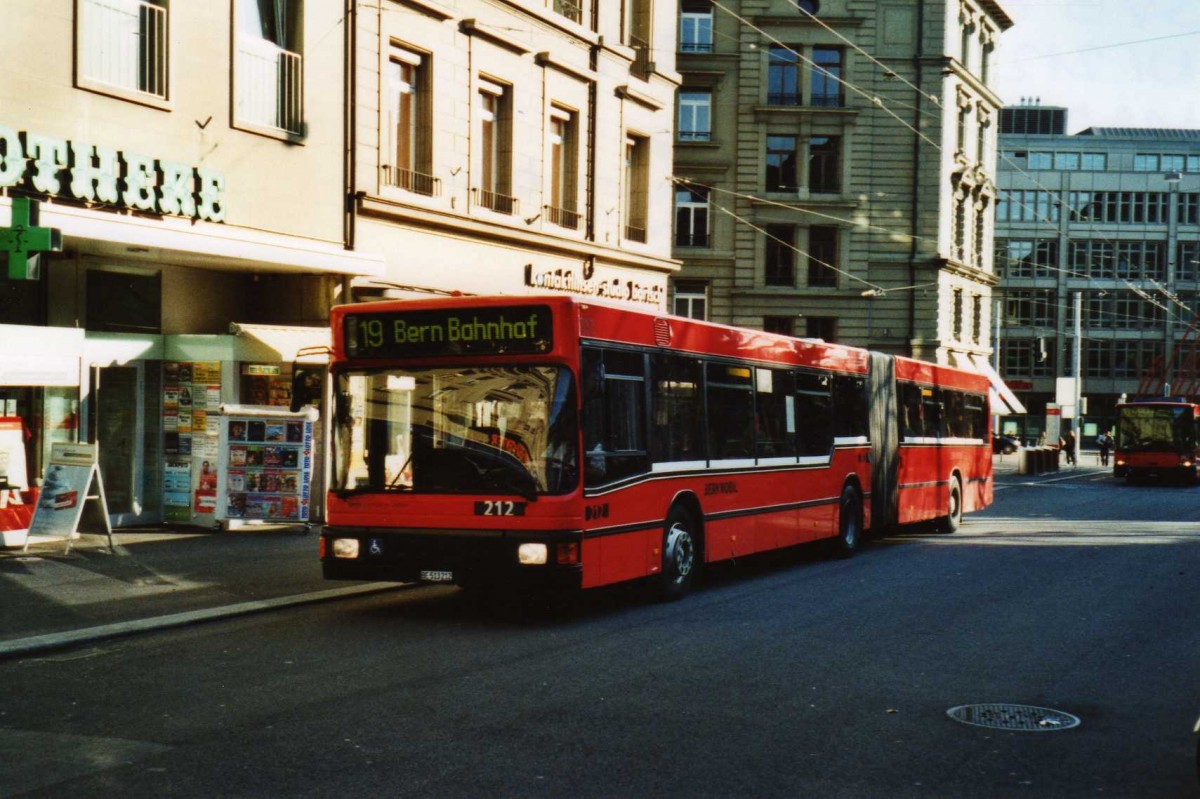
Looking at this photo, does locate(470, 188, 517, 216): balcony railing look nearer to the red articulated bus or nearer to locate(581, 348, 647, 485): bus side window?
the red articulated bus

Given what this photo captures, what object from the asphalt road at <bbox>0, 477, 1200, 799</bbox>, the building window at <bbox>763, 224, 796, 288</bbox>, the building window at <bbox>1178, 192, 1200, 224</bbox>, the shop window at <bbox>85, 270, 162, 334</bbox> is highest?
the building window at <bbox>1178, 192, 1200, 224</bbox>

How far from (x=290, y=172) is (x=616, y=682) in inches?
484

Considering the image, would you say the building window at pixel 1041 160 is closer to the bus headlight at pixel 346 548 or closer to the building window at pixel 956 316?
the building window at pixel 956 316

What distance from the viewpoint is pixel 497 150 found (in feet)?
80.3

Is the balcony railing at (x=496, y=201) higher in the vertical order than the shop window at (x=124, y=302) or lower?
higher

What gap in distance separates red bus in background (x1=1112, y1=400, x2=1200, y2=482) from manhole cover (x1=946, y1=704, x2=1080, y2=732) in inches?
1531

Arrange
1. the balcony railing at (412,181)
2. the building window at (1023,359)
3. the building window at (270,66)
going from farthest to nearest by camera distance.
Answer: the building window at (1023,359)
the balcony railing at (412,181)
the building window at (270,66)

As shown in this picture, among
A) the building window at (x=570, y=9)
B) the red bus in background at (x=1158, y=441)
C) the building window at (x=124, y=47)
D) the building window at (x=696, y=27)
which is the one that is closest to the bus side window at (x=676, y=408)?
the building window at (x=124, y=47)

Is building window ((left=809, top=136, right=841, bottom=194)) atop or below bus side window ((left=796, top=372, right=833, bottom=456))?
atop

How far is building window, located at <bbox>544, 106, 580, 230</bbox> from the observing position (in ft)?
85.9

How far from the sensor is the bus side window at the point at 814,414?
54.1ft

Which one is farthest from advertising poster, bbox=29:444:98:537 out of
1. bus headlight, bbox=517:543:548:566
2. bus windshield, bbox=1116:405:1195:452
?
bus windshield, bbox=1116:405:1195:452

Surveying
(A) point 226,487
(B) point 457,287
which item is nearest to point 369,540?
(A) point 226,487

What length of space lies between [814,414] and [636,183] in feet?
44.2
